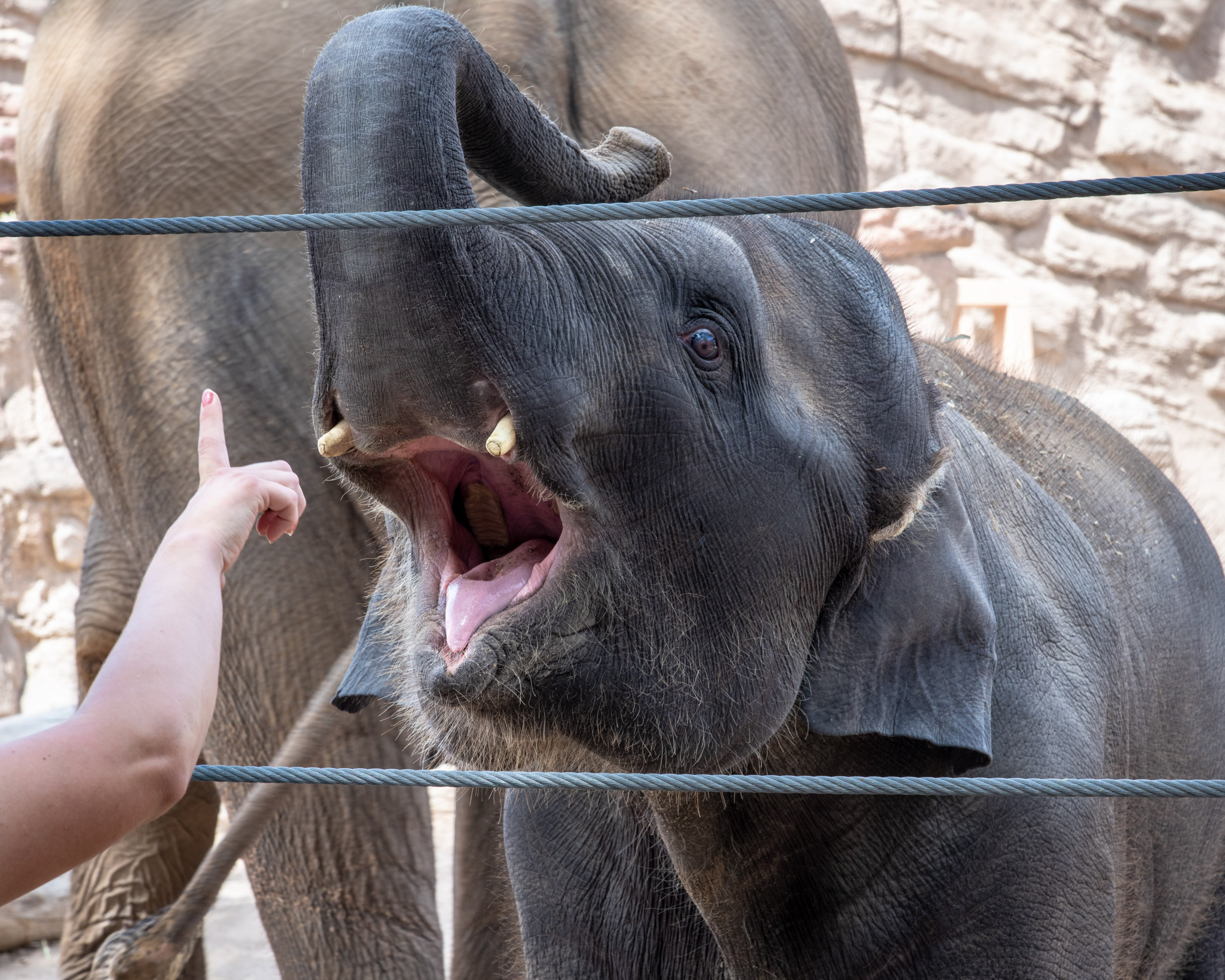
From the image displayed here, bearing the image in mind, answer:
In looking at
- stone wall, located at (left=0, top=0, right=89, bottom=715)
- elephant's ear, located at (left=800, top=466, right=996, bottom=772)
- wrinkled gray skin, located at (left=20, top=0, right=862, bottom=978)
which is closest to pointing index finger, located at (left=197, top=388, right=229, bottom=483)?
elephant's ear, located at (left=800, top=466, right=996, bottom=772)

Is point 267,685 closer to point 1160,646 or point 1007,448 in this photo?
point 1007,448

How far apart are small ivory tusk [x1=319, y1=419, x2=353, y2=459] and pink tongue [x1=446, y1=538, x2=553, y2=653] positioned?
131 mm

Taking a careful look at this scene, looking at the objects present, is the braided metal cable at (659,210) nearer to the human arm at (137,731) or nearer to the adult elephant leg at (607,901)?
the human arm at (137,731)

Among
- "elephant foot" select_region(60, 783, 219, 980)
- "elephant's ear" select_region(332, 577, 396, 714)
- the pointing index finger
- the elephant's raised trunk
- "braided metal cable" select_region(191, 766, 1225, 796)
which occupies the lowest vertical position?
"elephant foot" select_region(60, 783, 219, 980)

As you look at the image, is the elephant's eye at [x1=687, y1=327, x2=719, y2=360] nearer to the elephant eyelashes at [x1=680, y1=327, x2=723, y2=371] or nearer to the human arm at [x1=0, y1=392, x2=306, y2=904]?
the elephant eyelashes at [x1=680, y1=327, x2=723, y2=371]

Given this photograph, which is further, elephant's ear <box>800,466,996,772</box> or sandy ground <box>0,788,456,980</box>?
sandy ground <box>0,788,456,980</box>

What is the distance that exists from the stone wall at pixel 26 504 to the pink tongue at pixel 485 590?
6436 mm

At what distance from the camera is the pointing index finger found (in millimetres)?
1075

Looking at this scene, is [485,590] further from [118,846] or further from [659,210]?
[118,846]

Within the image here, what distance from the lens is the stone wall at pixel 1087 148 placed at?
9.00m

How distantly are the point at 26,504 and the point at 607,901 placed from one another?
6480 millimetres

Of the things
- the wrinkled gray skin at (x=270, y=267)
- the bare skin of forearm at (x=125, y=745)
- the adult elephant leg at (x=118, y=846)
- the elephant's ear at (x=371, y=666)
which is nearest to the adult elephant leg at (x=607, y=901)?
the elephant's ear at (x=371, y=666)

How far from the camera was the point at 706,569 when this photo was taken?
117 cm

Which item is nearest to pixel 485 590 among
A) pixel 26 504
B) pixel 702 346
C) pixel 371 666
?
pixel 702 346
